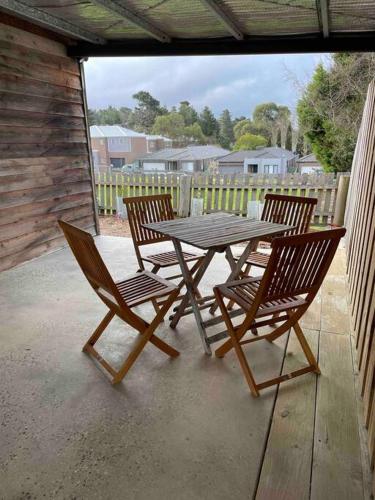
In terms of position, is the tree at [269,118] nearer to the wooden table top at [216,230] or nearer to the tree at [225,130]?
the tree at [225,130]

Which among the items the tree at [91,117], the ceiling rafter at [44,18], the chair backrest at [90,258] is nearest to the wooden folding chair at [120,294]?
the chair backrest at [90,258]

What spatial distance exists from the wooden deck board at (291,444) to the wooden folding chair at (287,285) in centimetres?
9

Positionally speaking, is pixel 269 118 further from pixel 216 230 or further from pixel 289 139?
pixel 216 230

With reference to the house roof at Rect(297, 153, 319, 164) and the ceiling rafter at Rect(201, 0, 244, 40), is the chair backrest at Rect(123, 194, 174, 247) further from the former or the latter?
the house roof at Rect(297, 153, 319, 164)

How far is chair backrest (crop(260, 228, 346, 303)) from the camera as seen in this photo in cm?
161

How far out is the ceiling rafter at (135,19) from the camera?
274cm

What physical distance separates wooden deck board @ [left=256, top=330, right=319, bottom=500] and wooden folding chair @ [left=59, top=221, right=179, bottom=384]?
750mm

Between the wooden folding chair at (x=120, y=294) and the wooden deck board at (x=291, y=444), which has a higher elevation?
Result: the wooden folding chair at (x=120, y=294)

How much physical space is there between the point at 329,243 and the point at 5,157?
11.2 ft

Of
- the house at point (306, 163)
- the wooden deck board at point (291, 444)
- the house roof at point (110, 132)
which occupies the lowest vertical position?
the wooden deck board at point (291, 444)

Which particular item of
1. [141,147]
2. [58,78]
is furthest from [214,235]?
[141,147]

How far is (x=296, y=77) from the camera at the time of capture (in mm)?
8266

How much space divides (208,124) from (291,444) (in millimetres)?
17519

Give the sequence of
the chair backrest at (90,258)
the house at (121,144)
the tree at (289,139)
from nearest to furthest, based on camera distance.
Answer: the chair backrest at (90,258)
the house at (121,144)
the tree at (289,139)
